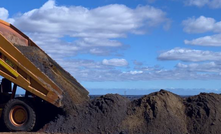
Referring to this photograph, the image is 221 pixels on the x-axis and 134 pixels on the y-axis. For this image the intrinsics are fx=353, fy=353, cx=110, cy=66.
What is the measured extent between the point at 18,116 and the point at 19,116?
32 millimetres

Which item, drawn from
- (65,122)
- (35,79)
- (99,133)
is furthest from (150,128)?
(35,79)

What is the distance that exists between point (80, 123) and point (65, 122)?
1.69 feet

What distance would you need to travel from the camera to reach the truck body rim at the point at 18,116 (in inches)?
445

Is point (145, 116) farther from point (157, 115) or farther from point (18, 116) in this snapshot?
point (18, 116)

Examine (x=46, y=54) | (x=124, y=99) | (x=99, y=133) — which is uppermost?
(x=46, y=54)

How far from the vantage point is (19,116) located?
37.3 ft

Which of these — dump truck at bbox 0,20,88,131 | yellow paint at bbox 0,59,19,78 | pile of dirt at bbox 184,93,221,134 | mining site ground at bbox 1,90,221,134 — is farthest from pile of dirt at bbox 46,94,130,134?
pile of dirt at bbox 184,93,221,134

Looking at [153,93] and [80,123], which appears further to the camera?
[153,93]

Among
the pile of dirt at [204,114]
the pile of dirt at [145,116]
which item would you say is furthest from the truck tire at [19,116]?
the pile of dirt at [204,114]

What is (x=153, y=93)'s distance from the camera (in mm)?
12414

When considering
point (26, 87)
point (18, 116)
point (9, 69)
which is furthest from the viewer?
point (18, 116)

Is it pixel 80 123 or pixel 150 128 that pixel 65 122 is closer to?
pixel 80 123

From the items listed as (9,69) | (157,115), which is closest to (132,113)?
(157,115)

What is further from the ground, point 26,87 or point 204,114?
point 26,87
